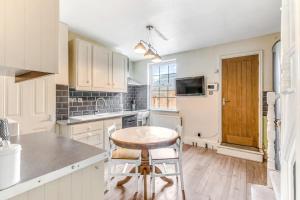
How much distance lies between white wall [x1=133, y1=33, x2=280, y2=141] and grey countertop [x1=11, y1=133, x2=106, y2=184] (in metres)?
3.29

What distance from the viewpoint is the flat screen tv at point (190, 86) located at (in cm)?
391

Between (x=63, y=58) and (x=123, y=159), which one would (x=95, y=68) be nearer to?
(x=63, y=58)

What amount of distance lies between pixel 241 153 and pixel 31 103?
3727 mm

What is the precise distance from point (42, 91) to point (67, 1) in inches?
49.7

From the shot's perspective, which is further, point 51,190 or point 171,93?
point 171,93

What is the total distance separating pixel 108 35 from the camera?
317 cm

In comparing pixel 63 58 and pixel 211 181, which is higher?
pixel 63 58

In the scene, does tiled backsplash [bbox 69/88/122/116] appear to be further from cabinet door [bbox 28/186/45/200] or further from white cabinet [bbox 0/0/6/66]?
cabinet door [bbox 28/186/45/200]

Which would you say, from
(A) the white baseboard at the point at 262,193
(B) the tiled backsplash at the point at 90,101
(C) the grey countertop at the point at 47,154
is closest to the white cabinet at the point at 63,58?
(B) the tiled backsplash at the point at 90,101

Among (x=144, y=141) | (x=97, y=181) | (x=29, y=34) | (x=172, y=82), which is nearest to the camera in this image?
(x=29, y=34)

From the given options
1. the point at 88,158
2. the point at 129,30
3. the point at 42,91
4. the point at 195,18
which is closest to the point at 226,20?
the point at 195,18

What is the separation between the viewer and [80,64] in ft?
9.76

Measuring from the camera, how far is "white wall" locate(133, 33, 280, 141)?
317cm

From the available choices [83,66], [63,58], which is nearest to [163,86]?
[83,66]
